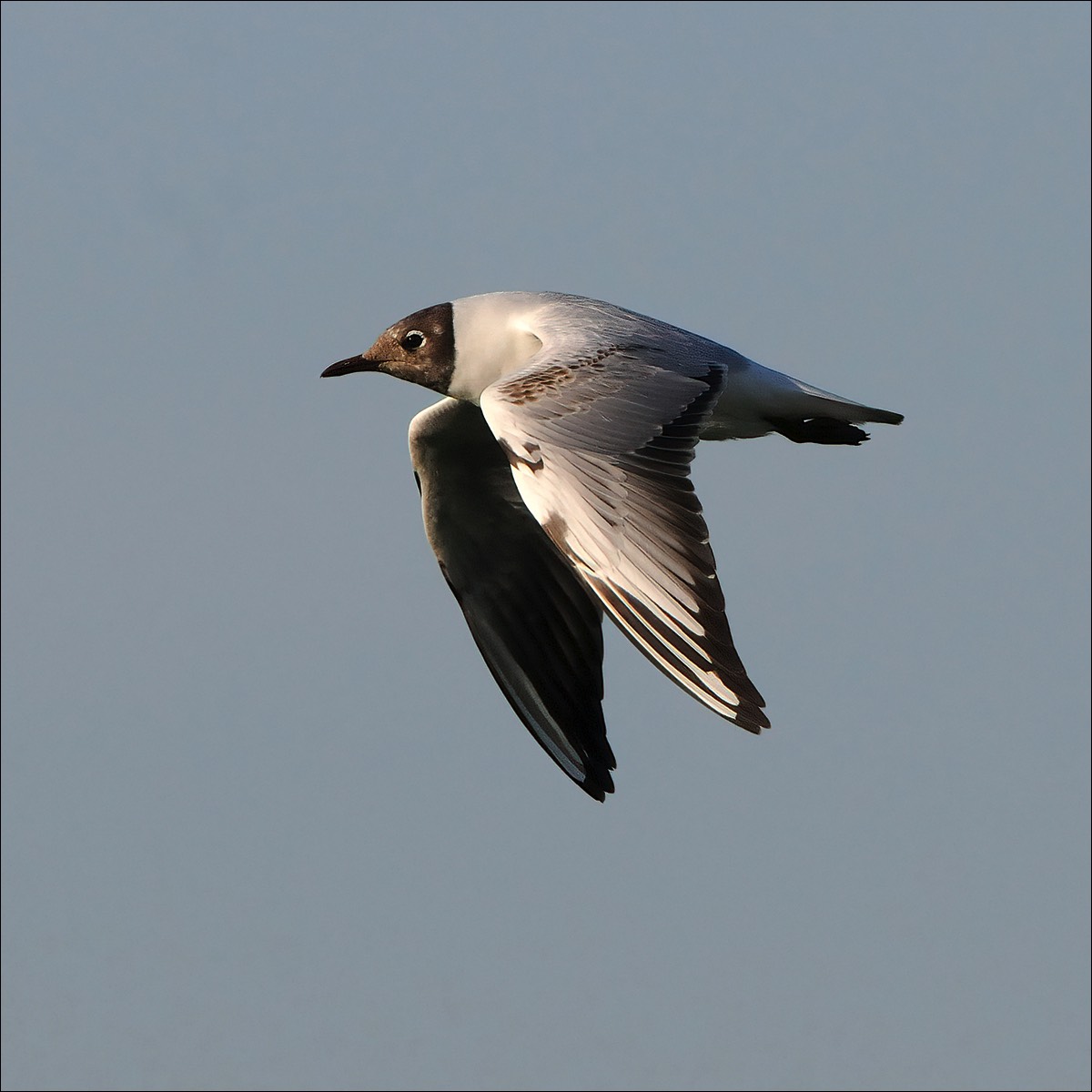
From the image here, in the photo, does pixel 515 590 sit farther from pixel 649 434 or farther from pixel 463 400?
pixel 649 434

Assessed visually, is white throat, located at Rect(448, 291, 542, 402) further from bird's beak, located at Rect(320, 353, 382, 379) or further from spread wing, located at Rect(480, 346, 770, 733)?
spread wing, located at Rect(480, 346, 770, 733)

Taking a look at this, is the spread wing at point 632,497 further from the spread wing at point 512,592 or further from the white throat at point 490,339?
the spread wing at point 512,592

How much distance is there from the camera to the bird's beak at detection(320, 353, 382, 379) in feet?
39.0

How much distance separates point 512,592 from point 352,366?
6.04 ft

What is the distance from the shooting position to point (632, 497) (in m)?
8.56

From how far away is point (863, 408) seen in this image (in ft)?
36.6

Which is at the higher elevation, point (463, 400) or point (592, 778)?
point (463, 400)

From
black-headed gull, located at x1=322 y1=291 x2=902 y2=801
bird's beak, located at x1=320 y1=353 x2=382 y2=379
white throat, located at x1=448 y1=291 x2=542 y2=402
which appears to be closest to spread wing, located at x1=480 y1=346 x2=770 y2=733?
black-headed gull, located at x1=322 y1=291 x2=902 y2=801

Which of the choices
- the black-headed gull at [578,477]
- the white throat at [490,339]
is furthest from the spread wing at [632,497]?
the white throat at [490,339]

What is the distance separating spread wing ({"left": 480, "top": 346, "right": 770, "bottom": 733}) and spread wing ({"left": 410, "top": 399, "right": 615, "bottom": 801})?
2772 millimetres

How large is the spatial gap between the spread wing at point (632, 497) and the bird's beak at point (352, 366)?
251 centimetres

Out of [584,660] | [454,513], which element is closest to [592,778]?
[584,660]

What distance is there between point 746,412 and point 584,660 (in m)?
2.25

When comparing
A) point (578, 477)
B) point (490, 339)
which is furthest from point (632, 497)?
point (490, 339)
